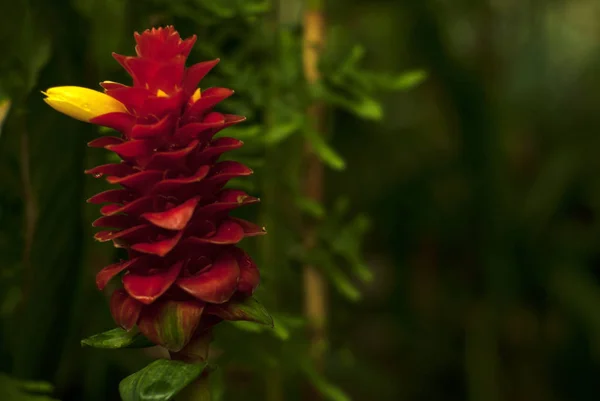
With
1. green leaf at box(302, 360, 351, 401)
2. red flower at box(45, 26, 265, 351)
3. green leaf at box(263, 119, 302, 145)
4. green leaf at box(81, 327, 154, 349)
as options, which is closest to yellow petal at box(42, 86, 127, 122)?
red flower at box(45, 26, 265, 351)

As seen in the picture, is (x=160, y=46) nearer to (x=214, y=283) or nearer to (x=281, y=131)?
(x=214, y=283)

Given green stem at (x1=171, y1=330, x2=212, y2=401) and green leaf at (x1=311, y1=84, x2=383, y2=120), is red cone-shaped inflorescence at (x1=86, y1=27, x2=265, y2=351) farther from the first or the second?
green leaf at (x1=311, y1=84, x2=383, y2=120)

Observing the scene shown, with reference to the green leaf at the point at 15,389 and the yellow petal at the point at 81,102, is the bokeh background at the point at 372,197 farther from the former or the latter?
the yellow petal at the point at 81,102

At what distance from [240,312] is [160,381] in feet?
0.18

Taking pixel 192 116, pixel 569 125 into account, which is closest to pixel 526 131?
pixel 569 125

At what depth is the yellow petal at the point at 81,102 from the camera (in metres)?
0.40

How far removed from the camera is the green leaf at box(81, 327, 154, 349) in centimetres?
41

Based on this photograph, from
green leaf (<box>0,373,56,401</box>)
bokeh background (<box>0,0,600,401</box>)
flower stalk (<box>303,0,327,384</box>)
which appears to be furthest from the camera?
flower stalk (<box>303,0,327,384</box>)

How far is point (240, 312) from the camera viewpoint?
41 cm

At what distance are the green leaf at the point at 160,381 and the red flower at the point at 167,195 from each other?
0.02 meters

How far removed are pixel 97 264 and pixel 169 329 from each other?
465mm

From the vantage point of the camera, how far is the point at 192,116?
41 centimetres

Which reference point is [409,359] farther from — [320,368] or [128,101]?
[128,101]

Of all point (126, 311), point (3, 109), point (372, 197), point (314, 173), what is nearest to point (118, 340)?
point (126, 311)
